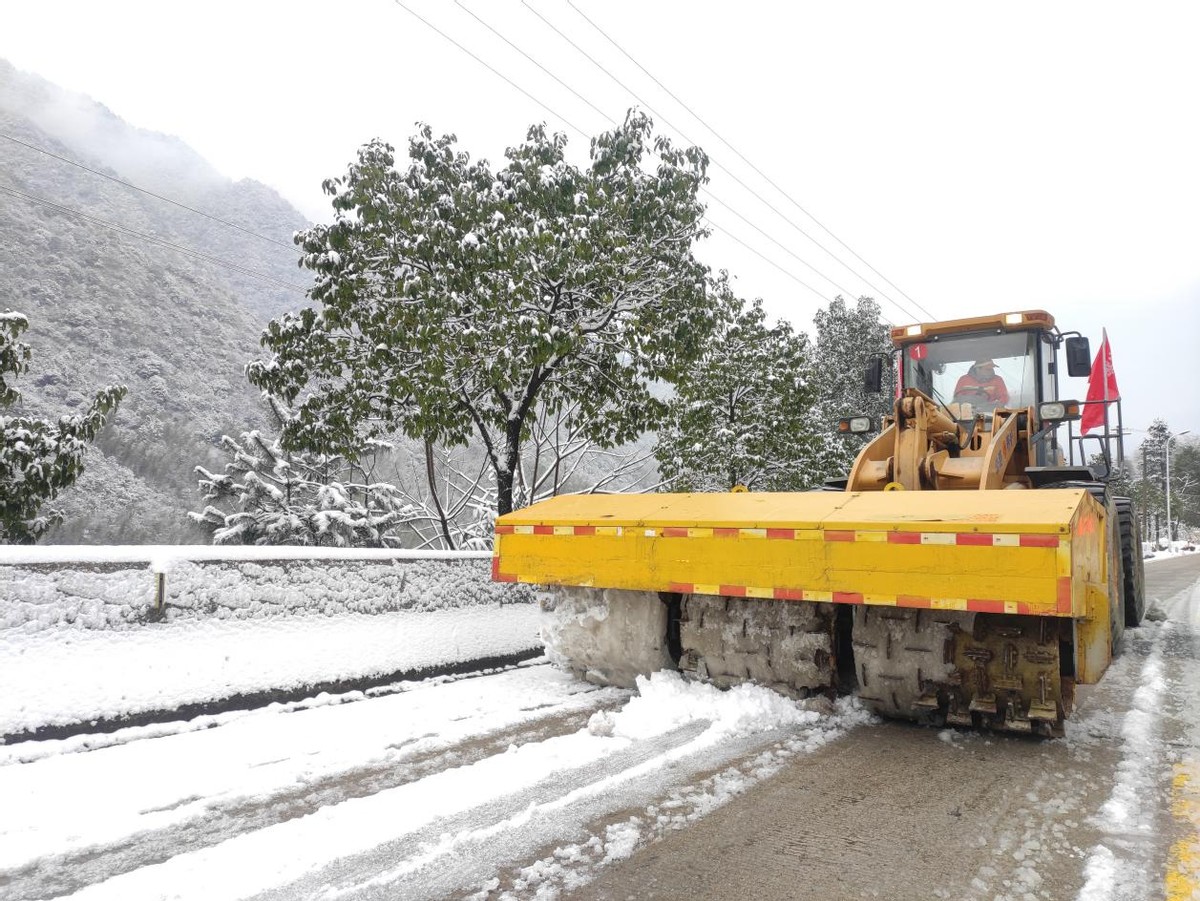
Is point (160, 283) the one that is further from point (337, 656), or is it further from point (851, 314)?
point (337, 656)

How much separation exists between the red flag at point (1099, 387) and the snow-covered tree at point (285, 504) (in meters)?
10.0

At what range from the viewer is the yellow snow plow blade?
3.72 meters

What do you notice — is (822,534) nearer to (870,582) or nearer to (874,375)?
(870,582)

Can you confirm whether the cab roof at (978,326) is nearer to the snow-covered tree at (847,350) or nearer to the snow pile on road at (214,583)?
the snow pile on road at (214,583)

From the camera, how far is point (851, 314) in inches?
1118

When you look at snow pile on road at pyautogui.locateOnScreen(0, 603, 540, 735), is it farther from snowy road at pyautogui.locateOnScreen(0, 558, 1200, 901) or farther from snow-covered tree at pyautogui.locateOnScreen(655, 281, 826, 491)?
snow-covered tree at pyautogui.locateOnScreen(655, 281, 826, 491)

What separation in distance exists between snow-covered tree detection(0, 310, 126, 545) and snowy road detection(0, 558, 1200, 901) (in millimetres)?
5243

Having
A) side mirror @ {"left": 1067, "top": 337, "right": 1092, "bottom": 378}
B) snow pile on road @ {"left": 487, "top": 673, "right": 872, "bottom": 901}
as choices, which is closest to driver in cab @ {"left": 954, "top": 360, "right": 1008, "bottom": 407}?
side mirror @ {"left": 1067, "top": 337, "right": 1092, "bottom": 378}

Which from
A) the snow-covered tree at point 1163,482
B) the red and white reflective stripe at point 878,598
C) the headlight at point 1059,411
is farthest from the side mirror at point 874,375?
the snow-covered tree at point 1163,482

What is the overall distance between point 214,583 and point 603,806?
3.64 meters

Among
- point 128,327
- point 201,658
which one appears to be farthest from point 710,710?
point 128,327

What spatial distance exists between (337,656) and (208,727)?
1346mm

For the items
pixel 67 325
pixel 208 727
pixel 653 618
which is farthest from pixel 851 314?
pixel 67 325

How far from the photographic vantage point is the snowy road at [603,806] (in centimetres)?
262
